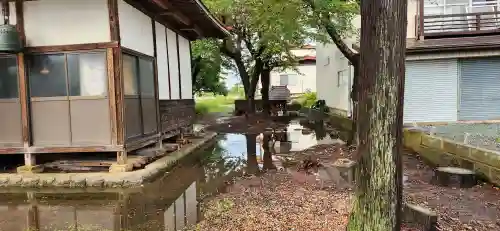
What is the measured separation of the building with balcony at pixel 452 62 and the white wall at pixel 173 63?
7.20 m

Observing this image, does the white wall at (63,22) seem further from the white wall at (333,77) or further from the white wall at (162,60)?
the white wall at (333,77)

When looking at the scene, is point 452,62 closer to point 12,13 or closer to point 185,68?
point 185,68

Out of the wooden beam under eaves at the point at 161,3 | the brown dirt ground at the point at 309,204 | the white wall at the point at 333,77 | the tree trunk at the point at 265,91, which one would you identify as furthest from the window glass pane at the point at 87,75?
the tree trunk at the point at 265,91

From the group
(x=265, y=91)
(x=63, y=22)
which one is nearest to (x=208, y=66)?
(x=265, y=91)

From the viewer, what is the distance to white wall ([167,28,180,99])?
1127 centimetres

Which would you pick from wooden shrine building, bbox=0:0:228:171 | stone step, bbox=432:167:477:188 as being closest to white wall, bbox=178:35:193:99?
wooden shrine building, bbox=0:0:228:171

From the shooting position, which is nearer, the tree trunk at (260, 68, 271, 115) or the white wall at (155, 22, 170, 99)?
the white wall at (155, 22, 170, 99)

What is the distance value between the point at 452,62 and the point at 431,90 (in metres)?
1.08

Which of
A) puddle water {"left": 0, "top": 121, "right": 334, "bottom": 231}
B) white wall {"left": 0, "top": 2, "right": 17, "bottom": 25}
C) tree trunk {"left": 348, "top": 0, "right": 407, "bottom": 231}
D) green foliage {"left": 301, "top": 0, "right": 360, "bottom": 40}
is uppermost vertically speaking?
green foliage {"left": 301, "top": 0, "right": 360, "bottom": 40}

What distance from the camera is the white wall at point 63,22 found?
770 cm

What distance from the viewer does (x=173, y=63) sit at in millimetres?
11578

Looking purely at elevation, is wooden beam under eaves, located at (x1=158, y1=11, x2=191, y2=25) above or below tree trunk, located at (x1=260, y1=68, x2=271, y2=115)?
above

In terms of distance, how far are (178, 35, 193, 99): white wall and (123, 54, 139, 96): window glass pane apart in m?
3.93

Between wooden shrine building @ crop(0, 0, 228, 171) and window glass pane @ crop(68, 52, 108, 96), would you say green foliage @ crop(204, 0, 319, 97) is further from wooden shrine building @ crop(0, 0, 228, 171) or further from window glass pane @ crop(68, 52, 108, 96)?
window glass pane @ crop(68, 52, 108, 96)
